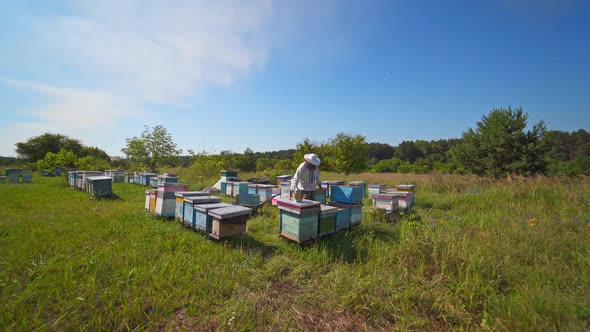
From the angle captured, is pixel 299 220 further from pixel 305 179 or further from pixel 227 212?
pixel 305 179

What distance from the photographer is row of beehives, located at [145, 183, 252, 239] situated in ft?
13.5

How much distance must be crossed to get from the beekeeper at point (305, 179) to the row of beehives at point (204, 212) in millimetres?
1192

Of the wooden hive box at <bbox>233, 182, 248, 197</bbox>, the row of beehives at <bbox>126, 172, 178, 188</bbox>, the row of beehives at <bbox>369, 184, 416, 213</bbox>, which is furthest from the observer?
the row of beehives at <bbox>126, 172, 178, 188</bbox>

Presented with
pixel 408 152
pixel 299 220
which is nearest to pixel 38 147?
pixel 299 220

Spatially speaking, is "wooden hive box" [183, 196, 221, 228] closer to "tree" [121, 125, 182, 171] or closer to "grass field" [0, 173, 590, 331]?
"grass field" [0, 173, 590, 331]

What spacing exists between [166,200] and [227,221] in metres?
2.59

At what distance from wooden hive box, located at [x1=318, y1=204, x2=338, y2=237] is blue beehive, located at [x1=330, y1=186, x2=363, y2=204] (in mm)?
1004

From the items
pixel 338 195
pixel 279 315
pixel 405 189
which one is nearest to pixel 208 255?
pixel 279 315

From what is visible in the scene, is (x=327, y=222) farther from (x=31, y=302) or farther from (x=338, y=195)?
(x=31, y=302)

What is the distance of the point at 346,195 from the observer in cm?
559

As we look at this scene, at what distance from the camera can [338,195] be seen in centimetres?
578

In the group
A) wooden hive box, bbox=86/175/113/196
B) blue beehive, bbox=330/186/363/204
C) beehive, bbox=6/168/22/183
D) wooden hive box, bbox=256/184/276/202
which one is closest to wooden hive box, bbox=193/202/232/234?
blue beehive, bbox=330/186/363/204

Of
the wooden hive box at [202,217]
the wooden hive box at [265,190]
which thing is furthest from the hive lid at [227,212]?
the wooden hive box at [265,190]

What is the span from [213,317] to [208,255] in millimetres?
1428
